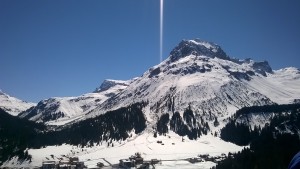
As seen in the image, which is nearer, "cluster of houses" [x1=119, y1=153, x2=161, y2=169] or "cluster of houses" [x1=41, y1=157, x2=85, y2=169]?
"cluster of houses" [x1=119, y1=153, x2=161, y2=169]

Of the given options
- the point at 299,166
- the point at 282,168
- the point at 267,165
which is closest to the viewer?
the point at 299,166

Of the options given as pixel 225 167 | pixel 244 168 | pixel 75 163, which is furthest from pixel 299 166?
pixel 75 163

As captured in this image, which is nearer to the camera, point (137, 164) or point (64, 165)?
point (137, 164)

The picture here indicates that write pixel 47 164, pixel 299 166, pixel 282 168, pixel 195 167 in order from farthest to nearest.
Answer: pixel 47 164, pixel 195 167, pixel 282 168, pixel 299 166

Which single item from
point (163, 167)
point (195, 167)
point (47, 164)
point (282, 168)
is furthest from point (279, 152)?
point (47, 164)

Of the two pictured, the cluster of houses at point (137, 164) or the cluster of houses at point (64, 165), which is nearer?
the cluster of houses at point (137, 164)

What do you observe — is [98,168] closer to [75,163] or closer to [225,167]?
[75,163]

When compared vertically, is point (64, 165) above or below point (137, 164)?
below

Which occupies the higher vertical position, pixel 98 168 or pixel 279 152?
pixel 279 152

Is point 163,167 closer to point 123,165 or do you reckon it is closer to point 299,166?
point 123,165

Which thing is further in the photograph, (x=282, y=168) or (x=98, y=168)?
(x=98, y=168)
